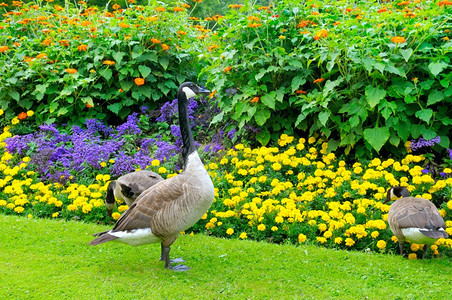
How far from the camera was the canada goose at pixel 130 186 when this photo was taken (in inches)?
243

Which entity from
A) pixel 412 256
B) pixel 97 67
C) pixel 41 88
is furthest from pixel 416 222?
pixel 41 88

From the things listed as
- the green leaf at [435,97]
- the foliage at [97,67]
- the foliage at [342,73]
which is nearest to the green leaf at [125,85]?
the foliage at [97,67]

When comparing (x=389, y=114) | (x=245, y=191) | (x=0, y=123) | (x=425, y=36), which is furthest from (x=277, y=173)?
(x=0, y=123)

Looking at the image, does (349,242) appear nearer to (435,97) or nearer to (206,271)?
(206,271)

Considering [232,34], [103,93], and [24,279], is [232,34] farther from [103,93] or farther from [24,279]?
[24,279]

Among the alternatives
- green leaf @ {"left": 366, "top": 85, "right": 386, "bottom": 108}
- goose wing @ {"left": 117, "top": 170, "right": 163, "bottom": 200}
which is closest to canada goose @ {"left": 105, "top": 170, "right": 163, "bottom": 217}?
goose wing @ {"left": 117, "top": 170, "right": 163, "bottom": 200}

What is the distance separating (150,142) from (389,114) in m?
4.19

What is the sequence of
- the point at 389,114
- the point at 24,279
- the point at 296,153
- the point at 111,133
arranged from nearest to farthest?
the point at 24,279 < the point at 389,114 < the point at 296,153 < the point at 111,133

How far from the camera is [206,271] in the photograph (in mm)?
5125

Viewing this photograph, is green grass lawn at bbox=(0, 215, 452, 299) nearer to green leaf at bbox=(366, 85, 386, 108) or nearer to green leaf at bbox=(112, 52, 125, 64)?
green leaf at bbox=(366, 85, 386, 108)

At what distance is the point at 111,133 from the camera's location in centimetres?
962

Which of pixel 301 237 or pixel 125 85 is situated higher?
pixel 125 85

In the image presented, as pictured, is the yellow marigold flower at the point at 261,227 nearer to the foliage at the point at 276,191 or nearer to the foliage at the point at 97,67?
the foliage at the point at 276,191

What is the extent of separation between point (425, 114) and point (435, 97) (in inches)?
11.5
